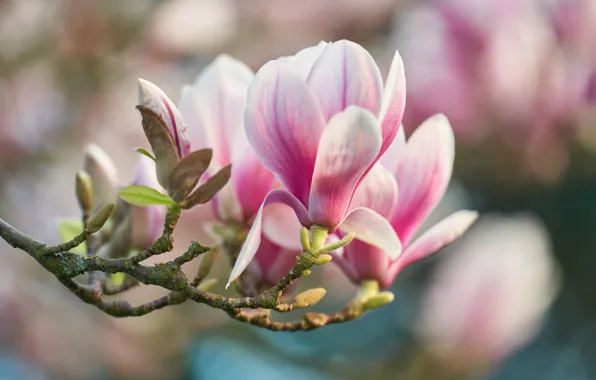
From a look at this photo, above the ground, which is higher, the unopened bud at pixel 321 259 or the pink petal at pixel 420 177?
the pink petal at pixel 420 177

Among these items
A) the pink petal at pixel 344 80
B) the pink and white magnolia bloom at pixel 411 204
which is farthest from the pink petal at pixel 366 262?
the pink petal at pixel 344 80

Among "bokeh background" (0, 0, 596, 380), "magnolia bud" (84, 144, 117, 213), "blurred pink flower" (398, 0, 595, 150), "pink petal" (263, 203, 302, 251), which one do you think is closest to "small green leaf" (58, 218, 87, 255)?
"magnolia bud" (84, 144, 117, 213)

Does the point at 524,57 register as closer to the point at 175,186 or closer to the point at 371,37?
the point at 371,37

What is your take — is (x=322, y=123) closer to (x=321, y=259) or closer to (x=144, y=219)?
(x=321, y=259)

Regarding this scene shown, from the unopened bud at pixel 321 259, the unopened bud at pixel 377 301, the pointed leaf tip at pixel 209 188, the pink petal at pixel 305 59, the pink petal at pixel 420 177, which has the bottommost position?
the unopened bud at pixel 377 301

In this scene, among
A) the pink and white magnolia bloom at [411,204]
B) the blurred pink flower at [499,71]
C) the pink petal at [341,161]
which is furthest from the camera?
the blurred pink flower at [499,71]

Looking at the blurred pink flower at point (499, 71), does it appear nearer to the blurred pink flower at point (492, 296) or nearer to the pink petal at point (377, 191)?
the blurred pink flower at point (492, 296)

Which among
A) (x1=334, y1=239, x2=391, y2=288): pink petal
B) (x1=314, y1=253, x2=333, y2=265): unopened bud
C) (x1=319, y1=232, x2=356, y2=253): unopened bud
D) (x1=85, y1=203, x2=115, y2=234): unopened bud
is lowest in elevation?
(x1=314, y1=253, x2=333, y2=265): unopened bud

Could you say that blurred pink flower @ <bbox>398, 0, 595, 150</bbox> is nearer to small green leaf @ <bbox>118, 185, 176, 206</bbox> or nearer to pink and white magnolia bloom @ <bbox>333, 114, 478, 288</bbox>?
pink and white magnolia bloom @ <bbox>333, 114, 478, 288</bbox>
